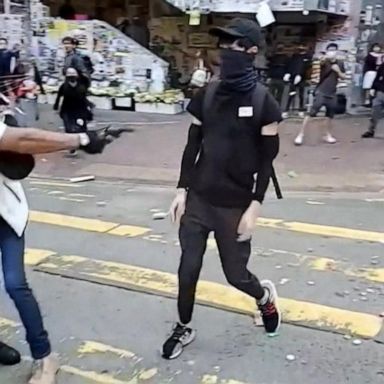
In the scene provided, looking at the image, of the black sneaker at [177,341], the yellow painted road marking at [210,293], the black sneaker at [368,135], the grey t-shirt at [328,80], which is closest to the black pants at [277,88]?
the black sneaker at [368,135]

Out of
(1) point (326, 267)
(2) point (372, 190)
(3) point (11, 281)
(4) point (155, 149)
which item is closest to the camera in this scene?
(3) point (11, 281)

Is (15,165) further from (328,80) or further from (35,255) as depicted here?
Result: (328,80)

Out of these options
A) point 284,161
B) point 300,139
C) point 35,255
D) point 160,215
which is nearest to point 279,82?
point 300,139

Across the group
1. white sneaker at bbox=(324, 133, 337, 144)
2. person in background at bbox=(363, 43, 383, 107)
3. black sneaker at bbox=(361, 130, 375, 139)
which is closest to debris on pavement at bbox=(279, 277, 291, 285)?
white sneaker at bbox=(324, 133, 337, 144)

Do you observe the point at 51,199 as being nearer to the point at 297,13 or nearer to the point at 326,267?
the point at 326,267

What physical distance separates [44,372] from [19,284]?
1.73 ft

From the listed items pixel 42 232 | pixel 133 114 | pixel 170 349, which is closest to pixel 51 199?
pixel 42 232

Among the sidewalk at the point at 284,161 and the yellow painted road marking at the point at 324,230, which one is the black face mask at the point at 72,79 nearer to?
the sidewalk at the point at 284,161

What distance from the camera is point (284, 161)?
11.9 metres

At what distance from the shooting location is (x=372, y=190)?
962 centimetres

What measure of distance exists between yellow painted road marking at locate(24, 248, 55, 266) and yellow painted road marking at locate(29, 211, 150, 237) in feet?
2.61

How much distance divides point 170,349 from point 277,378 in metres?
0.65

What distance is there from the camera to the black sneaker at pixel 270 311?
4.39 metres

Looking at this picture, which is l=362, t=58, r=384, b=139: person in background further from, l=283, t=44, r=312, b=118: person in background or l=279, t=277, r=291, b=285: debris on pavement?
l=279, t=277, r=291, b=285: debris on pavement
